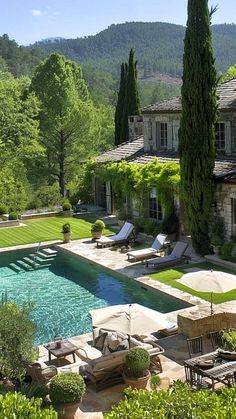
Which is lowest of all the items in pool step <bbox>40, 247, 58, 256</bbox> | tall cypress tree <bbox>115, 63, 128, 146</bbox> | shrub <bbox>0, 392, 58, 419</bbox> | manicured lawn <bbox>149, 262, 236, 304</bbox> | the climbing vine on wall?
pool step <bbox>40, 247, 58, 256</bbox>

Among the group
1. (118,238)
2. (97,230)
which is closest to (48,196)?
(97,230)

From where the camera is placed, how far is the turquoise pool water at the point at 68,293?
17672mm

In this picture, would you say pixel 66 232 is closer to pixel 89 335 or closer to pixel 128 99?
pixel 89 335

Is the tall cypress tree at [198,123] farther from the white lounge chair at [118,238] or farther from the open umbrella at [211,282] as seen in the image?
the open umbrella at [211,282]

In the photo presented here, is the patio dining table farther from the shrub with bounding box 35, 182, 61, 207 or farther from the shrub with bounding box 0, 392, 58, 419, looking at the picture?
the shrub with bounding box 35, 182, 61, 207

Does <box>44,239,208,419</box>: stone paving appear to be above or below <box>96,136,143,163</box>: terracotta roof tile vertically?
below

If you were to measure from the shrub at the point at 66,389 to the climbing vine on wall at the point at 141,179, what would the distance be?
16.3 metres

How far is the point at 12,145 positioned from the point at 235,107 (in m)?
18.8

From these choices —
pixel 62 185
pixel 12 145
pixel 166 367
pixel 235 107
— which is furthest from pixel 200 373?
pixel 62 185

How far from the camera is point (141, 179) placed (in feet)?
94.1

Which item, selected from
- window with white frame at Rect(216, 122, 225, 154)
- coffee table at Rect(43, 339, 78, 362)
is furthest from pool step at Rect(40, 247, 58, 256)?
coffee table at Rect(43, 339, 78, 362)

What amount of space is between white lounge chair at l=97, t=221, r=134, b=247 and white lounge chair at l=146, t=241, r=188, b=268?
401 centimetres

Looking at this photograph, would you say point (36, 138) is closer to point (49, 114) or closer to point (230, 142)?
point (49, 114)

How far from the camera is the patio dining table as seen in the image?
1127 cm
